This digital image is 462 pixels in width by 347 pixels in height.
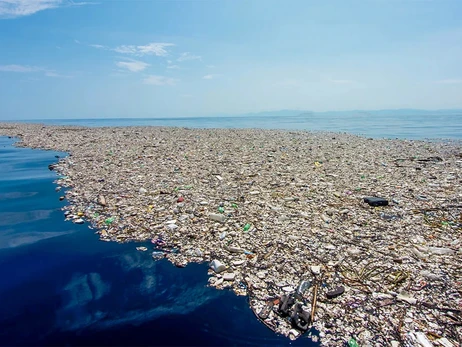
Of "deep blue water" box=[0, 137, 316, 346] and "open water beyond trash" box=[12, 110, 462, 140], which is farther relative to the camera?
"open water beyond trash" box=[12, 110, 462, 140]

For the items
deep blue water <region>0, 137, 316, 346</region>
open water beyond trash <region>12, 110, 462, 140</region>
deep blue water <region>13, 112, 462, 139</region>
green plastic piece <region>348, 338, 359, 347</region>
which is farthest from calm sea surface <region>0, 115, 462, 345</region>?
deep blue water <region>13, 112, 462, 139</region>

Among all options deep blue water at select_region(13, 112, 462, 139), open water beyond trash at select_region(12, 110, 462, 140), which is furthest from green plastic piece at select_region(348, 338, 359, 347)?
deep blue water at select_region(13, 112, 462, 139)

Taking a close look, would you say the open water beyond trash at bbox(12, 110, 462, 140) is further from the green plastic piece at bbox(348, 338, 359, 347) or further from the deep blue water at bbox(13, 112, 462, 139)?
the green plastic piece at bbox(348, 338, 359, 347)

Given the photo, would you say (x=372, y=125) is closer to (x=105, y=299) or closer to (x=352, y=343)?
(x=352, y=343)

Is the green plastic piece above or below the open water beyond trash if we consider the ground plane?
below

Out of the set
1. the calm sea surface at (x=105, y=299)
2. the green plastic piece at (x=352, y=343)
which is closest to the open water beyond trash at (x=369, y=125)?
the green plastic piece at (x=352, y=343)

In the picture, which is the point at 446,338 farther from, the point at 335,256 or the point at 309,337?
the point at 335,256

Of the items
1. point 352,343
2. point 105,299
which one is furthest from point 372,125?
point 105,299

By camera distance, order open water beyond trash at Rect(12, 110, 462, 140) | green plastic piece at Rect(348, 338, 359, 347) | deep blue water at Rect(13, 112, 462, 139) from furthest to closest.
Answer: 1. open water beyond trash at Rect(12, 110, 462, 140)
2. deep blue water at Rect(13, 112, 462, 139)
3. green plastic piece at Rect(348, 338, 359, 347)

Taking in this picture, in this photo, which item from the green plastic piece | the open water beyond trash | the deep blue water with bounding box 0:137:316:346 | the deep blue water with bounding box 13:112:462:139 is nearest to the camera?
the green plastic piece
